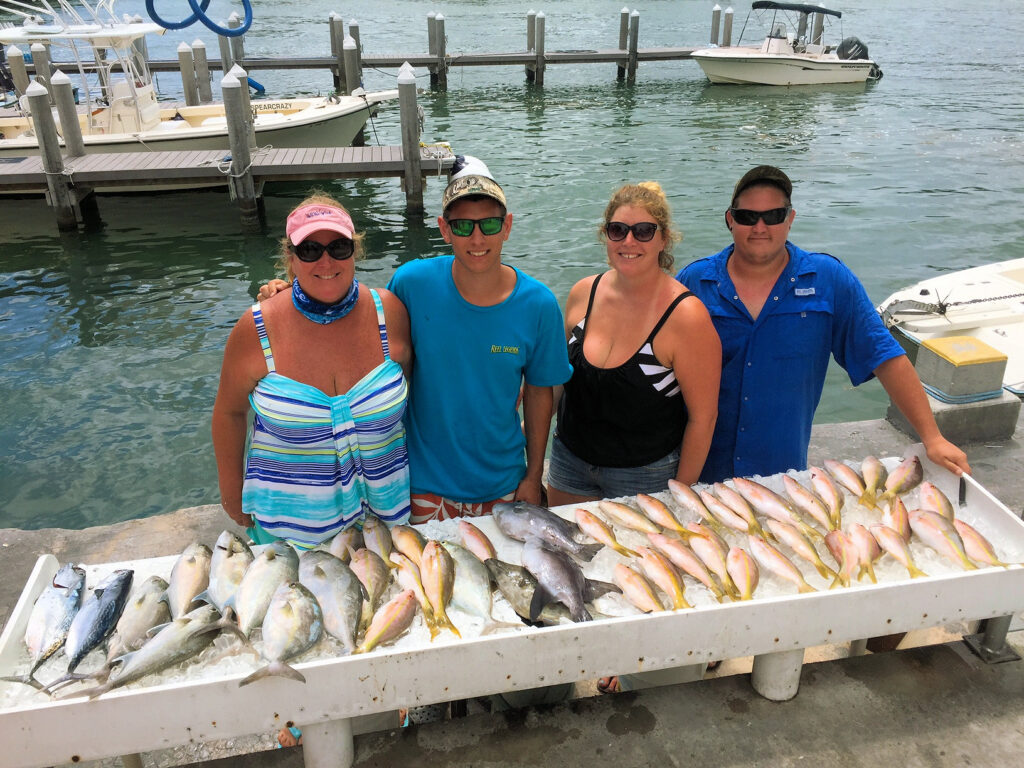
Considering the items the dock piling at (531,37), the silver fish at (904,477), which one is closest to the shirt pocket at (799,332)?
the silver fish at (904,477)

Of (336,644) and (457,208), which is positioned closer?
(336,644)

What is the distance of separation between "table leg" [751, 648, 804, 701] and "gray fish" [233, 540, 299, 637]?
149cm

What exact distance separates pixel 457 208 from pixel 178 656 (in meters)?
1.59

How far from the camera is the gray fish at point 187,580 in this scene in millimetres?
2162

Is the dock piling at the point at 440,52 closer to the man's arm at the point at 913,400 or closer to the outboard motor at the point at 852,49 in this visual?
the outboard motor at the point at 852,49

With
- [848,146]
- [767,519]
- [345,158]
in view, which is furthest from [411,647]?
[848,146]

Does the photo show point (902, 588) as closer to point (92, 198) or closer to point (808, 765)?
point (808, 765)

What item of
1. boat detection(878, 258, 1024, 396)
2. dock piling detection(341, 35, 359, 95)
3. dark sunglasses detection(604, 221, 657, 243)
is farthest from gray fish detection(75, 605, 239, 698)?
dock piling detection(341, 35, 359, 95)

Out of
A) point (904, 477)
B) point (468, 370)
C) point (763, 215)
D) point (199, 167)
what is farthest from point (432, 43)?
point (904, 477)

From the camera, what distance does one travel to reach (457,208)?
8.52 feet

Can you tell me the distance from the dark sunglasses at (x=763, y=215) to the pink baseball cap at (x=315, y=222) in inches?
57.5

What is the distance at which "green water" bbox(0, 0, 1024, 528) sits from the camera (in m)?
7.33

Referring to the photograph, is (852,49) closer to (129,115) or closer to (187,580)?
(129,115)

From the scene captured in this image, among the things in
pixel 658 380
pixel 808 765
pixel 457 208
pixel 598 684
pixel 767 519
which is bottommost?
pixel 598 684
